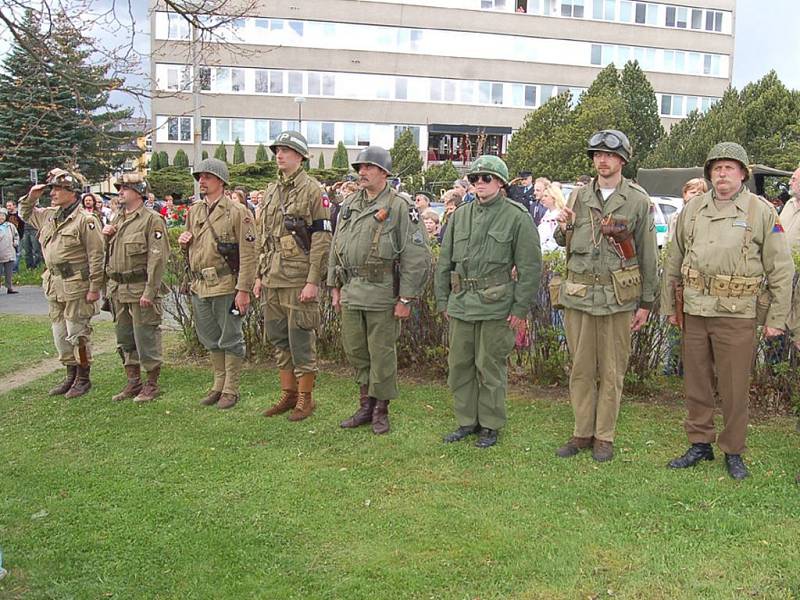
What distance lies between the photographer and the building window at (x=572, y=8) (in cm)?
4903

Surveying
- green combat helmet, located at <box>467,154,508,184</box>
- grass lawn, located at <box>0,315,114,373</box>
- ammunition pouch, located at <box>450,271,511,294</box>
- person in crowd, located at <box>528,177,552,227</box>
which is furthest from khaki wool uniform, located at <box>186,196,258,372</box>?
person in crowd, located at <box>528,177,552,227</box>

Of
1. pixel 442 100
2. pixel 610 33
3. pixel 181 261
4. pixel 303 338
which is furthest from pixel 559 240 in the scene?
pixel 610 33

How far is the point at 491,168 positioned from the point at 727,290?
1808 millimetres

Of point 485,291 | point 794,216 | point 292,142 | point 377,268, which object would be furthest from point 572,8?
point 485,291

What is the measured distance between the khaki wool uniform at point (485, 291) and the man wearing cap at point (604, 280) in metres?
0.29

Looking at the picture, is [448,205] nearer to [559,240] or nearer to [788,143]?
[559,240]

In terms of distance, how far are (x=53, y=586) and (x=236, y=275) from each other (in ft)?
10.8

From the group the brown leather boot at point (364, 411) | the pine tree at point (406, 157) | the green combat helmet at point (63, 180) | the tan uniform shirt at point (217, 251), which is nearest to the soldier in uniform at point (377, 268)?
the brown leather boot at point (364, 411)

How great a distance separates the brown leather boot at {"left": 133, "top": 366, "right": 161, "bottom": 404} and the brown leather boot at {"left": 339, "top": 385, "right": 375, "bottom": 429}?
2.13 meters

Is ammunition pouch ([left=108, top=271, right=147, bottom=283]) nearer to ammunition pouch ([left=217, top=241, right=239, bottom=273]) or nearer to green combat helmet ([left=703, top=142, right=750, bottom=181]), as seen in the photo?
ammunition pouch ([left=217, top=241, right=239, bottom=273])

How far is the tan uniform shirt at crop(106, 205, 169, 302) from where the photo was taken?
6953mm

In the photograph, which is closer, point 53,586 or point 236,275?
point 53,586

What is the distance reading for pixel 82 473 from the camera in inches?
211

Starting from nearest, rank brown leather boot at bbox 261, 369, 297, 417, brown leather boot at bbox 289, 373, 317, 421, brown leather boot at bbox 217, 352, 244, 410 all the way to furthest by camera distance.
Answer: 1. brown leather boot at bbox 289, 373, 317, 421
2. brown leather boot at bbox 261, 369, 297, 417
3. brown leather boot at bbox 217, 352, 244, 410
